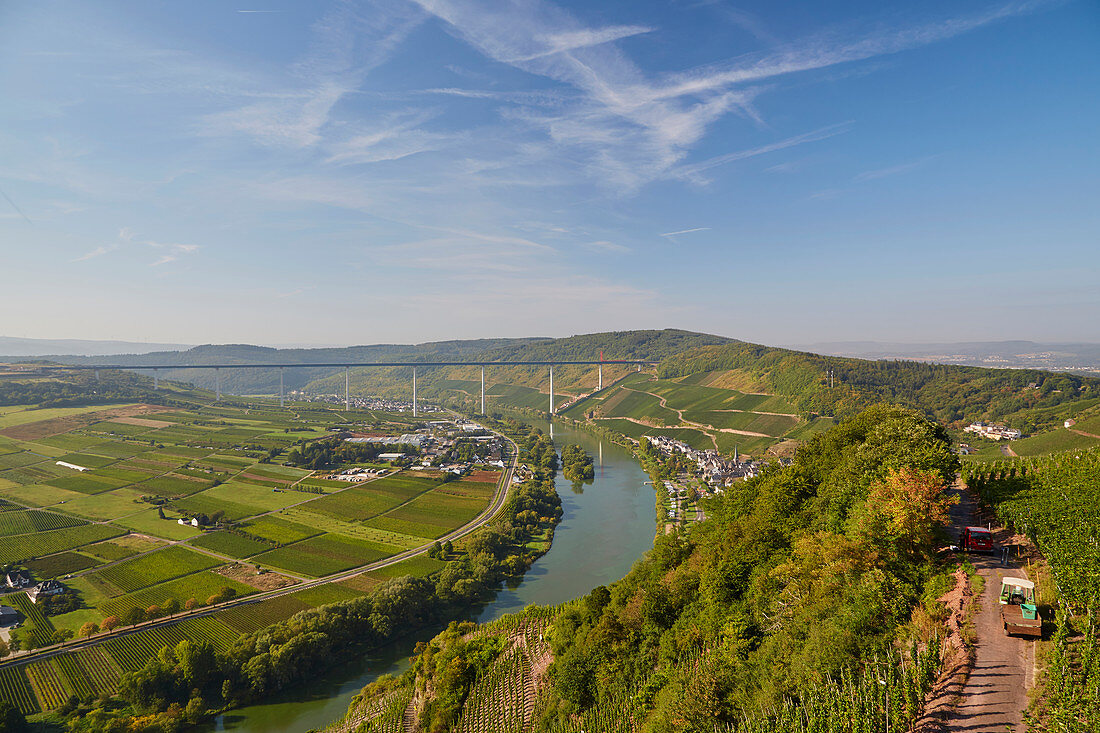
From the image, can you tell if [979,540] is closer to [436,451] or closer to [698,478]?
[698,478]

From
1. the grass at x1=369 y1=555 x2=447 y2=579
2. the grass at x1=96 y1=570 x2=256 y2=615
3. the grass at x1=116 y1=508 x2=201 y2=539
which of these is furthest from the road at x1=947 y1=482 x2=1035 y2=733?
the grass at x1=116 y1=508 x2=201 y2=539

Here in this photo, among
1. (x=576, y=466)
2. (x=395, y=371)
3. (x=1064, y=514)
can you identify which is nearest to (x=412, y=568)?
(x=576, y=466)

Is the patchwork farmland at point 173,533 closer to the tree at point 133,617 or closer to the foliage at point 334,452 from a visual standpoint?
the tree at point 133,617

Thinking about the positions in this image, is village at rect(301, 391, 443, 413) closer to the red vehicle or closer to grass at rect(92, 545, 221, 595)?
grass at rect(92, 545, 221, 595)

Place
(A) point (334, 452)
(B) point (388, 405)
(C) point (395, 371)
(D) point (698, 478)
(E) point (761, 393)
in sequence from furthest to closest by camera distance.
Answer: (C) point (395, 371) < (B) point (388, 405) < (E) point (761, 393) < (A) point (334, 452) < (D) point (698, 478)

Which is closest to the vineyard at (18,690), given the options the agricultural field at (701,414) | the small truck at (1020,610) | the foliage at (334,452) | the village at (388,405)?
the small truck at (1020,610)
